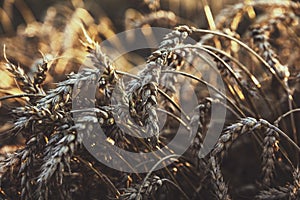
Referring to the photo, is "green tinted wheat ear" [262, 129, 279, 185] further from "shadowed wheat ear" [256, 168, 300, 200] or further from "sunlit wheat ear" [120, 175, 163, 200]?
"sunlit wheat ear" [120, 175, 163, 200]

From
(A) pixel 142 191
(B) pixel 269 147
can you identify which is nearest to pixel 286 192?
(B) pixel 269 147

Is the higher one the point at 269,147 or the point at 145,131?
the point at 145,131

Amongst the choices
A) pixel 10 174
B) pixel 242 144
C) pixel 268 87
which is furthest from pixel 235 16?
pixel 10 174

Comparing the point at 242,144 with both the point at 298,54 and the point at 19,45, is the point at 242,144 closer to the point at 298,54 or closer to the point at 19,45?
the point at 298,54

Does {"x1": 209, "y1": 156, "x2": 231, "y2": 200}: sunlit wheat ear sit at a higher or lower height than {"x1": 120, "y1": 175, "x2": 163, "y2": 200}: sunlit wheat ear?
lower

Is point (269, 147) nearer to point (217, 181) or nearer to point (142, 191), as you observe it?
point (217, 181)

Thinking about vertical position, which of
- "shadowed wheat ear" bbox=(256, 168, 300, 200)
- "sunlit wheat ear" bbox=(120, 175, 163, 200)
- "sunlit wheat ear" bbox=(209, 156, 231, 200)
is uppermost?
"sunlit wheat ear" bbox=(120, 175, 163, 200)

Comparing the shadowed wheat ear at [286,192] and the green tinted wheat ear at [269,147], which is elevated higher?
the green tinted wheat ear at [269,147]

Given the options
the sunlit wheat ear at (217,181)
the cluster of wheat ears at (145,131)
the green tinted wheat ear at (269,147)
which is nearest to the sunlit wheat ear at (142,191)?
the cluster of wheat ears at (145,131)

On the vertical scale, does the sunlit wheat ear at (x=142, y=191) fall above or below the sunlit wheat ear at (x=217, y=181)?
above

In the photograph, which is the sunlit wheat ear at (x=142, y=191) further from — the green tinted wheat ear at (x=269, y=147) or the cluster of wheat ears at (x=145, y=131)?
the green tinted wheat ear at (x=269, y=147)

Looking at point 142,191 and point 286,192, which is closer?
point 142,191

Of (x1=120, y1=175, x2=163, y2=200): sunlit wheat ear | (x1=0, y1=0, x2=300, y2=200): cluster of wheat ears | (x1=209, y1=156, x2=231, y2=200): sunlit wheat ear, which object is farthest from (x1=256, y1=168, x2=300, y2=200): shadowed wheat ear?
(x1=120, y1=175, x2=163, y2=200): sunlit wheat ear

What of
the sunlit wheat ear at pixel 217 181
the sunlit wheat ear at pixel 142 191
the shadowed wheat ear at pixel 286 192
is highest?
the sunlit wheat ear at pixel 142 191
